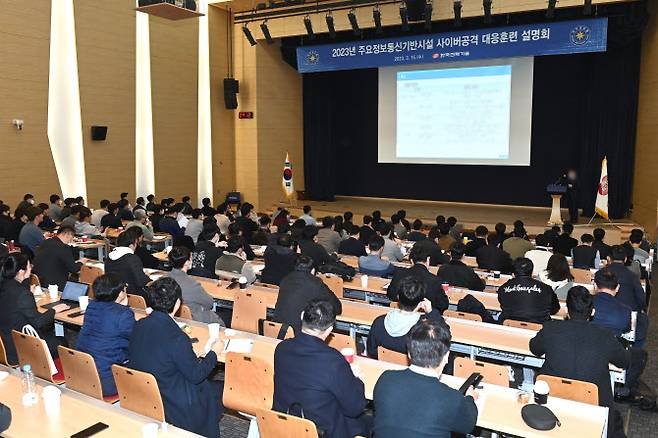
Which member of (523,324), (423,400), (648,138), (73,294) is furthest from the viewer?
(648,138)

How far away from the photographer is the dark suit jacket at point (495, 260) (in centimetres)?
688

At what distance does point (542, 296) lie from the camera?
15.7ft

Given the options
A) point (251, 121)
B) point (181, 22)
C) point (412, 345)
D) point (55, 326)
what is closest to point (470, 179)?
point (251, 121)

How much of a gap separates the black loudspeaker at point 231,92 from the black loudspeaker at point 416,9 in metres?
5.08

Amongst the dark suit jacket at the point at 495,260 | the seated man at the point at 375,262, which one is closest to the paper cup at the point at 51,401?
the seated man at the point at 375,262

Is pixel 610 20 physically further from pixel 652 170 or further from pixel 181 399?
pixel 181 399

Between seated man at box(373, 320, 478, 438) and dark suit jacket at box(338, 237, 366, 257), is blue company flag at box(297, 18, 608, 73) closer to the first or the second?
dark suit jacket at box(338, 237, 366, 257)

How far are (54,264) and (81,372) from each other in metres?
2.98

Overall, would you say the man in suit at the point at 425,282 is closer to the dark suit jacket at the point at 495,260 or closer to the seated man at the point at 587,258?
the dark suit jacket at the point at 495,260

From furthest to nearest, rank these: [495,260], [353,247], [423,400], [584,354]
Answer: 1. [353,247]
2. [495,260]
3. [584,354]
4. [423,400]

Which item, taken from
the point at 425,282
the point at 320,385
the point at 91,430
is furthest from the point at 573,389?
the point at 91,430

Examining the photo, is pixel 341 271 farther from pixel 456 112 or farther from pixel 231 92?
pixel 231 92

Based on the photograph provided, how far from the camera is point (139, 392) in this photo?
3.17m

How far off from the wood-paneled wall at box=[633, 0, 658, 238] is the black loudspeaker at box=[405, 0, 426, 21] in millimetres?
4465
